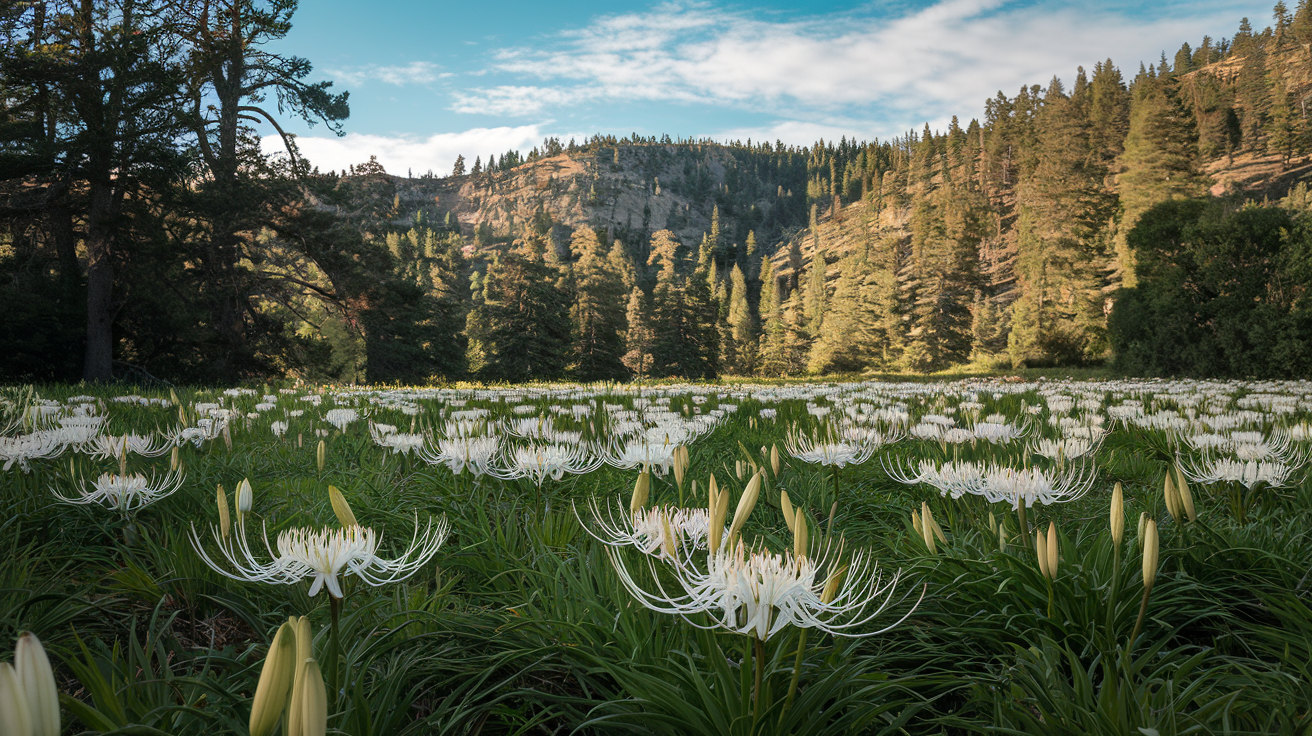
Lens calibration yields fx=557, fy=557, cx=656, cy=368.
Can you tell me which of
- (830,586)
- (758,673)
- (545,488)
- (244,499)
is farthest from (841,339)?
(758,673)

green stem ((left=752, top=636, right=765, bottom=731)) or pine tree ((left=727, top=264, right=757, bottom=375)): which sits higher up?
pine tree ((left=727, top=264, right=757, bottom=375))

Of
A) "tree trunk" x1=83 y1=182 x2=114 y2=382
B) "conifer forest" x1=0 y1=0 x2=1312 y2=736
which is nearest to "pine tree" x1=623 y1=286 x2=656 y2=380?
"conifer forest" x1=0 y1=0 x2=1312 y2=736

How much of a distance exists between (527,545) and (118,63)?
1672cm

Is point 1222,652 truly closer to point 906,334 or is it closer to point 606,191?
point 906,334

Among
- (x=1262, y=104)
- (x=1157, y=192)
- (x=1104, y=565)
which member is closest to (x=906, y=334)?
(x=1157, y=192)

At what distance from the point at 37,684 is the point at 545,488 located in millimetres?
2867

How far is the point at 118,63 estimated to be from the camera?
1229 cm

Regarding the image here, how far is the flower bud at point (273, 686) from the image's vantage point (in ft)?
2.47

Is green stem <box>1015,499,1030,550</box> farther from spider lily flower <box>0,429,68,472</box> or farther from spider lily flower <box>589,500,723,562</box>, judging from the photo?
spider lily flower <box>0,429,68,472</box>

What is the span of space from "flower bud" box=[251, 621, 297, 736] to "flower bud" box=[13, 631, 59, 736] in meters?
0.20

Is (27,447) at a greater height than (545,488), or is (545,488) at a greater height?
(27,447)

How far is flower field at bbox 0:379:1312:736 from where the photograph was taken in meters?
1.18

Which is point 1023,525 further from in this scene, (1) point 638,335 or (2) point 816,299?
(2) point 816,299

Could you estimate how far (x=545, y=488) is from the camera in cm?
349
